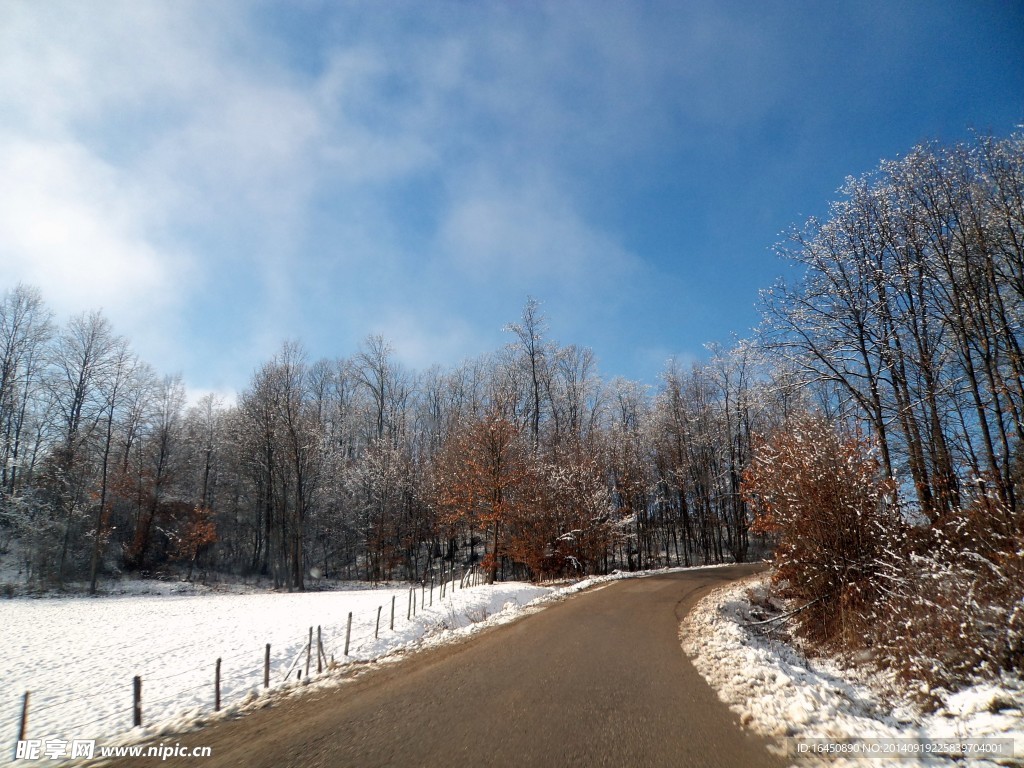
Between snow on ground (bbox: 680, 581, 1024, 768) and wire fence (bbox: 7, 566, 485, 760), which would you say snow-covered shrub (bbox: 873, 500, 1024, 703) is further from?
wire fence (bbox: 7, 566, 485, 760)

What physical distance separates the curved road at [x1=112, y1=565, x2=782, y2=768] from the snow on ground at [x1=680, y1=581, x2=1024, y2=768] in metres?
0.36

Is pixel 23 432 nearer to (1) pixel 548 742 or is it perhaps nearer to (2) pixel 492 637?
(2) pixel 492 637

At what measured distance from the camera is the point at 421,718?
691cm

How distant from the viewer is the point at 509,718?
22.3 feet

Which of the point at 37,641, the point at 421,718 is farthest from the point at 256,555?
the point at 421,718

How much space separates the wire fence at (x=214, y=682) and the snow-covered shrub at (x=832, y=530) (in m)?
10.2

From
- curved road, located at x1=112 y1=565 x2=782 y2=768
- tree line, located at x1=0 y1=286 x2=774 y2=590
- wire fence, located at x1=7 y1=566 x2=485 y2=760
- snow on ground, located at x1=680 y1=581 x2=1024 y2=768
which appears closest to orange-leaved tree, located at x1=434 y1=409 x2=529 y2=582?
tree line, located at x1=0 y1=286 x2=774 y2=590

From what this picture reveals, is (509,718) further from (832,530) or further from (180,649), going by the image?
(180,649)

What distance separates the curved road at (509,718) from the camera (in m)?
5.70

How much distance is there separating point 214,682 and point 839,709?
1125 centimetres

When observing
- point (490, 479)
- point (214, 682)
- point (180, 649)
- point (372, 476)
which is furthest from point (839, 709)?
→ point (372, 476)

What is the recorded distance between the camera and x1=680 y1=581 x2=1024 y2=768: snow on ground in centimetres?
536

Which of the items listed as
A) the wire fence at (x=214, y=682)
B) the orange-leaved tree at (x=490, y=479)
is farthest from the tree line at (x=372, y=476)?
the wire fence at (x=214, y=682)

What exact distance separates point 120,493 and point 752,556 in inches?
2067
